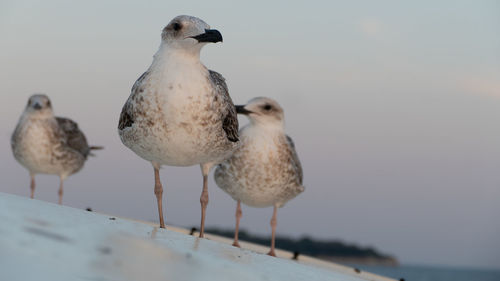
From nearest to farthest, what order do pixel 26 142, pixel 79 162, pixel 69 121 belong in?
1. pixel 26 142
2. pixel 79 162
3. pixel 69 121

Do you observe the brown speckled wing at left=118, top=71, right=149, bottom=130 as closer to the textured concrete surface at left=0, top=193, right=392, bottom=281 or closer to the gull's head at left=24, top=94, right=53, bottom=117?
the textured concrete surface at left=0, top=193, right=392, bottom=281

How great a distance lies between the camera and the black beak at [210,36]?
799 cm

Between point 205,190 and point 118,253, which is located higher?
point 205,190

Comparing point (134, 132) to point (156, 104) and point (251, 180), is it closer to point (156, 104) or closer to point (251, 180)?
point (156, 104)

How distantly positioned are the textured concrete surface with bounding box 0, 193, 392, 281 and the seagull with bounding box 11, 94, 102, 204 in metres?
10.7

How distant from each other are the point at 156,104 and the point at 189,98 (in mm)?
408

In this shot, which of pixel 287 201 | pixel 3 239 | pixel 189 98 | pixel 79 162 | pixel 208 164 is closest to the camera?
pixel 3 239

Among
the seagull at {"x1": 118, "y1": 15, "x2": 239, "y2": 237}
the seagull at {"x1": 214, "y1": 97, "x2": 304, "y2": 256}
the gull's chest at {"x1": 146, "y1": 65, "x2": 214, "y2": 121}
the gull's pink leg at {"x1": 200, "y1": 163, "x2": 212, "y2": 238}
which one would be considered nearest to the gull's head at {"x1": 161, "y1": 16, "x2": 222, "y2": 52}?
the seagull at {"x1": 118, "y1": 15, "x2": 239, "y2": 237}

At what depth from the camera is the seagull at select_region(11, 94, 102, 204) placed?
16.3 meters

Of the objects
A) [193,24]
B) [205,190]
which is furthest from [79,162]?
[193,24]

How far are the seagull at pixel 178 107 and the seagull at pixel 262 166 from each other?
2.66m

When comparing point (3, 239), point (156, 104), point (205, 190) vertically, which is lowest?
point (3, 239)

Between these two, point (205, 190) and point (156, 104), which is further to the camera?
point (205, 190)

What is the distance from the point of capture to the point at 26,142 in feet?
53.5
